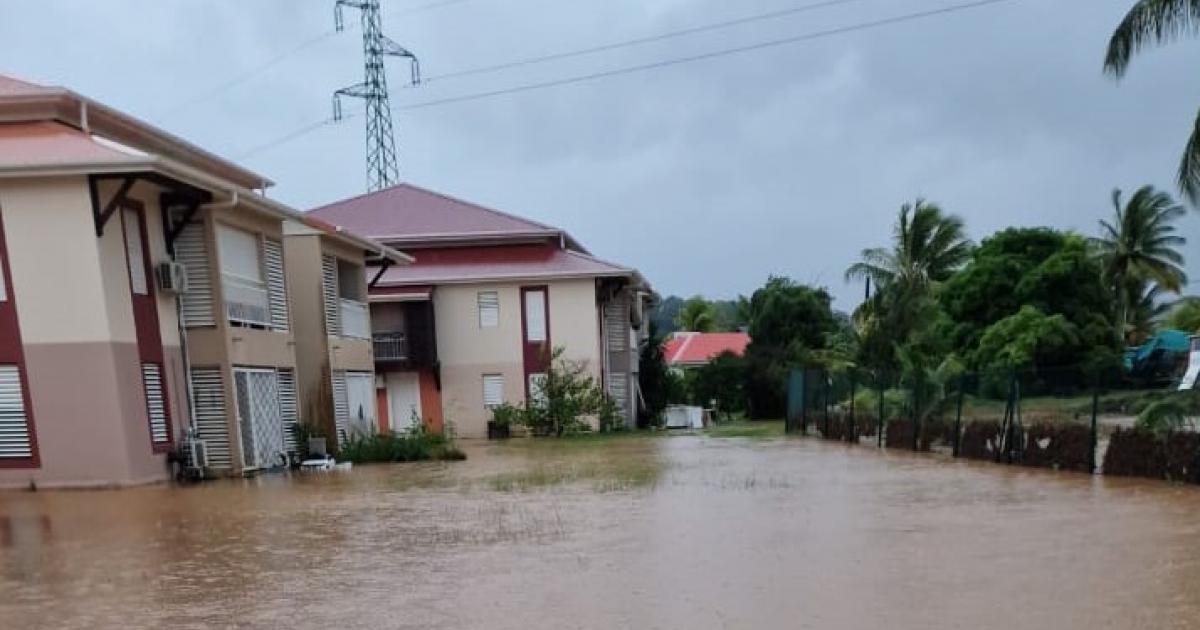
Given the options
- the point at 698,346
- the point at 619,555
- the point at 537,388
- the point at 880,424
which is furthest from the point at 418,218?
the point at 698,346

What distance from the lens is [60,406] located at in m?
15.1

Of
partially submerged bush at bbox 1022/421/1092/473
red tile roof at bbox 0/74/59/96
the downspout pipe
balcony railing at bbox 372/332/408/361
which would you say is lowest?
partially submerged bush at bbox 1022/421/1092/473

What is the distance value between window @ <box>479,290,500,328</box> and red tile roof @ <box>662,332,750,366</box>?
29064 millimetres

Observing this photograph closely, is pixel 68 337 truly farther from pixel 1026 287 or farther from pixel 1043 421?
pixel 1026 287

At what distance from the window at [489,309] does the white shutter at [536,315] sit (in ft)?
3.33

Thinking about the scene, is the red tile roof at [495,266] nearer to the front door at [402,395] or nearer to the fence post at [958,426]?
the front door at [402,395]

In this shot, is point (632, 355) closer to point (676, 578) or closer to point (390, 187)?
point (390, 187)

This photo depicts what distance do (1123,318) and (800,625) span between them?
4878 centimetres

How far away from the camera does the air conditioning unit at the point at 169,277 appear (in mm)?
16766

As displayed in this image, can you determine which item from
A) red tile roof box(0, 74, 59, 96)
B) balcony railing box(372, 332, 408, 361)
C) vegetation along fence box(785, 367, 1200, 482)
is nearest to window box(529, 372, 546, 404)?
balcony railing box(372, 332, 408, 361)

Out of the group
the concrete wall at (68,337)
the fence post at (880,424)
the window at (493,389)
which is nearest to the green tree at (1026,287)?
the window at (493,389)

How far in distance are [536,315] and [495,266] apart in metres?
2.23

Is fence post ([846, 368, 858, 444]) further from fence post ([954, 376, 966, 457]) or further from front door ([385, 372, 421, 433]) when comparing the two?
front door ([385, 372, 421, 433])

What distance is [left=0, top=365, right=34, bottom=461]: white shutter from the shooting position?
596 inches
